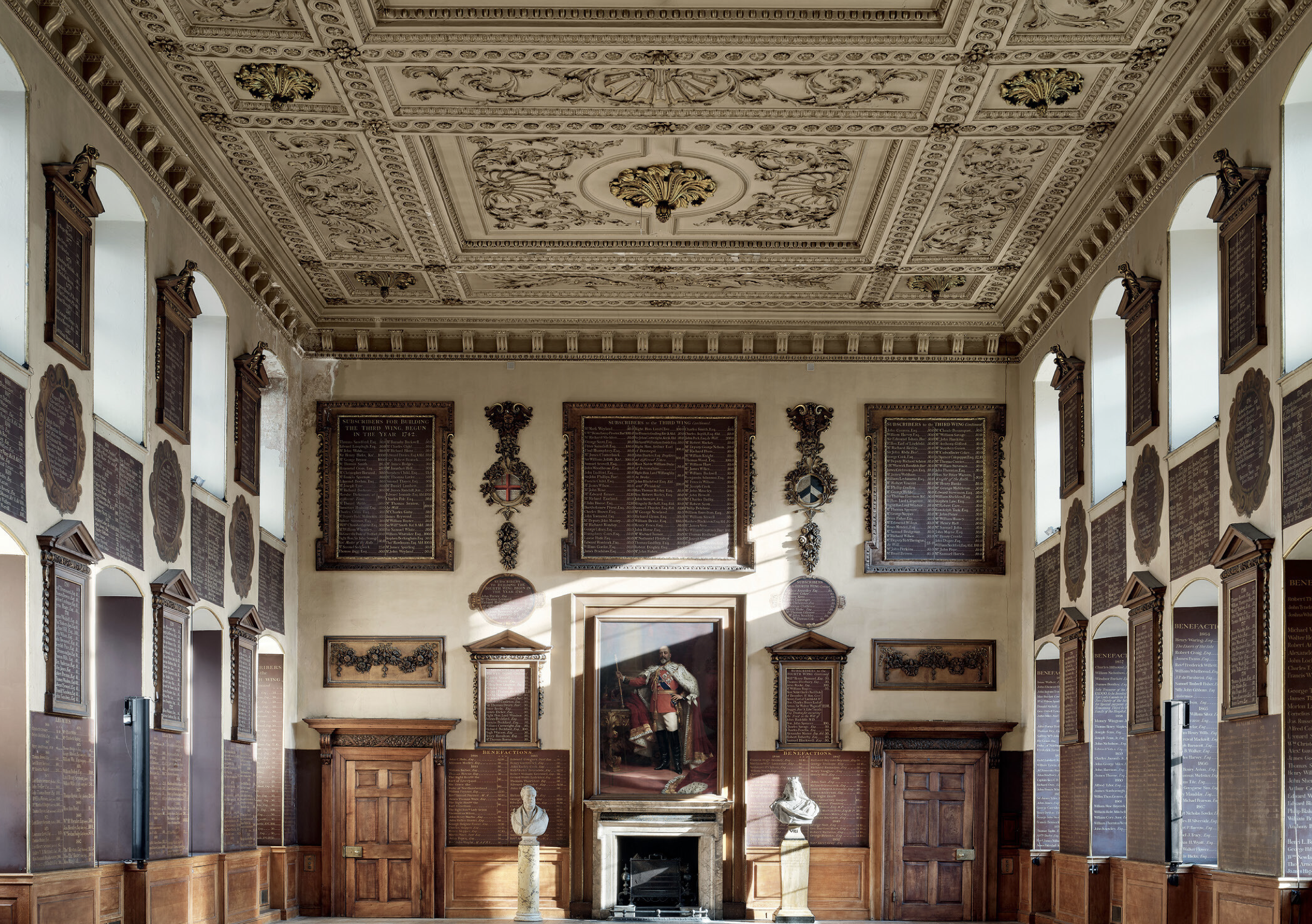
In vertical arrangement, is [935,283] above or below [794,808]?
above

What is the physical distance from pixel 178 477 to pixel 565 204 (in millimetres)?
5381

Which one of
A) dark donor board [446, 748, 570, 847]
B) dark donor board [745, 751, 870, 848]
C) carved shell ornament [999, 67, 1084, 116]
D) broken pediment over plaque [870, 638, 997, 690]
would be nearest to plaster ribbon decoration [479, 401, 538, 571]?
dark donor board [446, 748, 570, 847]

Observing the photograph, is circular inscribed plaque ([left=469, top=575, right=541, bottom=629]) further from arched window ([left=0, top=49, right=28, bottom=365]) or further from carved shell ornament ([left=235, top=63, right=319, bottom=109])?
arched window ([left=0, top=49, right=28, bottom=365])

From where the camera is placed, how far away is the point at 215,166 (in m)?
15.3

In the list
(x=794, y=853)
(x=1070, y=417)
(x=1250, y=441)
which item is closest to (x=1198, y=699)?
(x=1250, y=441)

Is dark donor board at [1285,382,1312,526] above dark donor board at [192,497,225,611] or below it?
above

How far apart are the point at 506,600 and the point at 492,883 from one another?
149 inches

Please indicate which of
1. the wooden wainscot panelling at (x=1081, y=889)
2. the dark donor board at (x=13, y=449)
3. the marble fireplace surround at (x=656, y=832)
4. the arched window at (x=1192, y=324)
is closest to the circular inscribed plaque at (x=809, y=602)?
the marble fireplace surround at (x=656, y=832)

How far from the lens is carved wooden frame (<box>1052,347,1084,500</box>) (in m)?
17.1

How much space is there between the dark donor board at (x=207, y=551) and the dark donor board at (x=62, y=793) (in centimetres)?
382

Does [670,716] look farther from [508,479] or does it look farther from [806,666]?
[508,479]

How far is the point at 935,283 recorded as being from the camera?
19.7 metres

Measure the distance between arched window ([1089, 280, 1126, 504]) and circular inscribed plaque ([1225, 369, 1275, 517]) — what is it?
436cm

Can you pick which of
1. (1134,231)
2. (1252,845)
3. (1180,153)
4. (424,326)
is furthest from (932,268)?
(1252,845)
